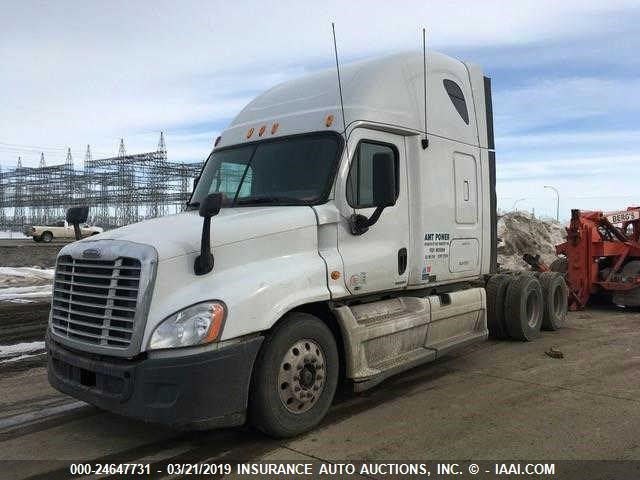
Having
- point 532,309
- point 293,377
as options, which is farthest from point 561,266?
point 293,377

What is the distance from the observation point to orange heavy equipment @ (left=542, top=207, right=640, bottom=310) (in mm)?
10688

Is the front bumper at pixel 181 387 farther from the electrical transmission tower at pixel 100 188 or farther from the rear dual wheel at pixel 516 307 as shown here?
the electrical transmission tower at pixel 100 188

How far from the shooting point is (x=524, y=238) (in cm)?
1944

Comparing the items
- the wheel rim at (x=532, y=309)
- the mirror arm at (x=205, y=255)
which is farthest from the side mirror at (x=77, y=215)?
the wheel rim at (x=532, y=309)

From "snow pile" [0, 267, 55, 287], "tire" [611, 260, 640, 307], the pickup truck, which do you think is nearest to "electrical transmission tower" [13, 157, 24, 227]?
the pickup truck

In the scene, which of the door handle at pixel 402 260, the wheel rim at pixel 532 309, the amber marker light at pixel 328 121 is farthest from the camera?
the wheel rim at pixel 532 309

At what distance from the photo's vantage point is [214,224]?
14.1 ft

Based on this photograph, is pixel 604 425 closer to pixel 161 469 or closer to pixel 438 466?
pixel 438 466

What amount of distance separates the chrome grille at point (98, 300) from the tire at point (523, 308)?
5839 mm

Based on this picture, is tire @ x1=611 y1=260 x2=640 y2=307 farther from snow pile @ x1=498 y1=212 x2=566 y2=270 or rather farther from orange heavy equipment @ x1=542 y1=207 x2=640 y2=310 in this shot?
snow pile @ x1=498 y1=212 x2=566 y2=270

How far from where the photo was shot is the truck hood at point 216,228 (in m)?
4.07

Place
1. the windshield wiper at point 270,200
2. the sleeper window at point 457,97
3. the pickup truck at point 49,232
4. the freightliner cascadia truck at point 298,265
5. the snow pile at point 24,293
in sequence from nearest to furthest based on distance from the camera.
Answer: the freightliner cascadia truck at point 298,265, the windshield wiper at point 270,200, the sleeper window at point 457,97, the snow pile at point 24,293, the pickup truck at point 49,232

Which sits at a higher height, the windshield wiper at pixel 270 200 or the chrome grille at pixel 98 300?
the windshield wiper at pixel 270 200

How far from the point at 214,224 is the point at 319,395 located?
1661 millimetres
